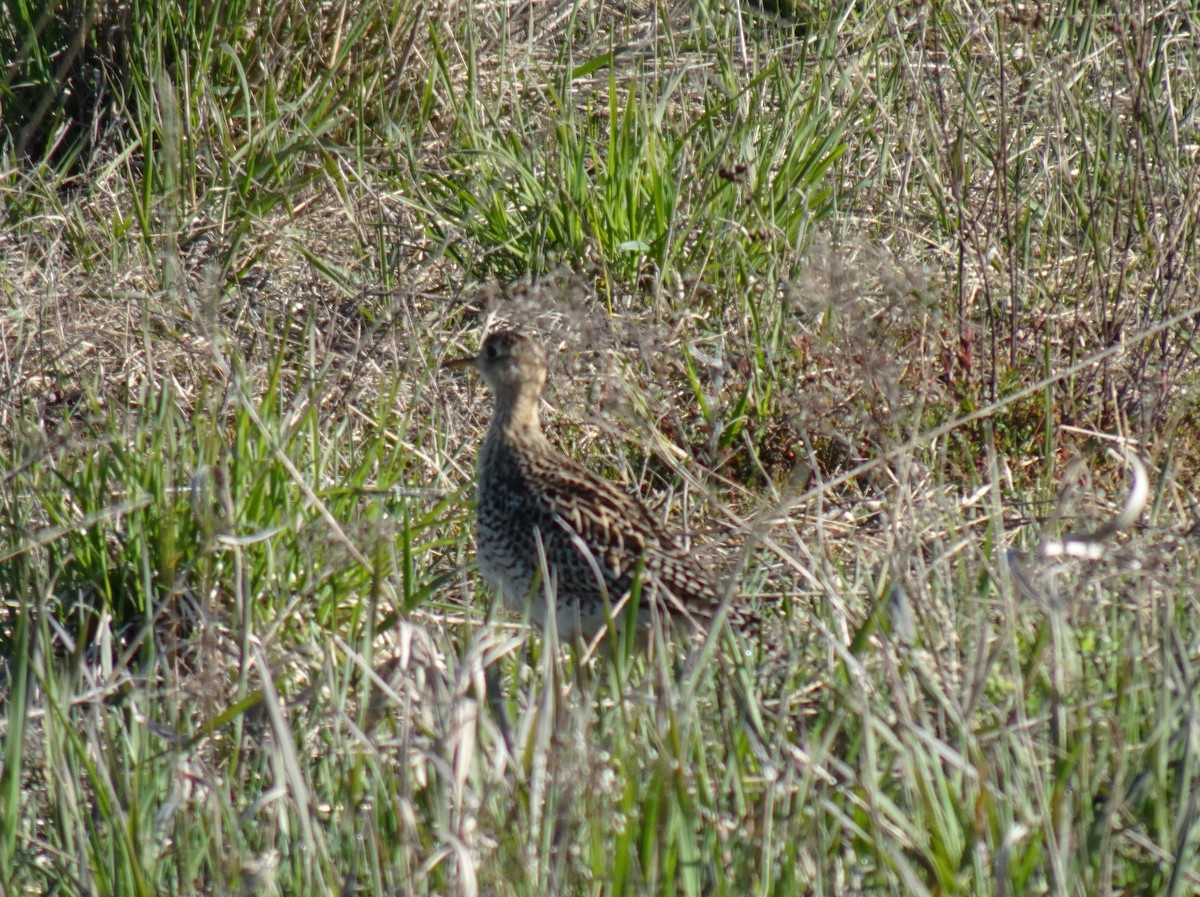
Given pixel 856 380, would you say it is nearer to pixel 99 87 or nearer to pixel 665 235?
pixel 665 235

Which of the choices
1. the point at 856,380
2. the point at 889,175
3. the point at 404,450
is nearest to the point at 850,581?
the point at 856,380

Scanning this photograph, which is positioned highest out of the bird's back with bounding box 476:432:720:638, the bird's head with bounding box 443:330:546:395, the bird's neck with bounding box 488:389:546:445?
the bird's head with bounding box 443:330:546:395

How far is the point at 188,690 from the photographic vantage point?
3199 millimetres

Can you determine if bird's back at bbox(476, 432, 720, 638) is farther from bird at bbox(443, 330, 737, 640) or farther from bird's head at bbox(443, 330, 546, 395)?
bird's head at bbox(443, 330, 546, 395)

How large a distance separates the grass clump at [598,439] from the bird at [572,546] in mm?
151

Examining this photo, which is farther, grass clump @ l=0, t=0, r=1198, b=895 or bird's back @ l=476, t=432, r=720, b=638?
bird's back @ l=476, t=432, r=720, b=638

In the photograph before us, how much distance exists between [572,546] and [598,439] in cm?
132

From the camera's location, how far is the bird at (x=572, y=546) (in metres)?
4.01

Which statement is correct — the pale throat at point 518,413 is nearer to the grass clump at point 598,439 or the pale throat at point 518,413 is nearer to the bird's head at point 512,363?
the bird's head at point 512,363

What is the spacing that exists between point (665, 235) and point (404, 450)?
123cm

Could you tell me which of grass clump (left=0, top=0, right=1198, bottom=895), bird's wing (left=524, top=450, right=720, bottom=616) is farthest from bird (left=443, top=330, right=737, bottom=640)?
grass clump (left=0, top=0, right=1198, bottom=895)

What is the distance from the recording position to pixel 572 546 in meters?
4.17

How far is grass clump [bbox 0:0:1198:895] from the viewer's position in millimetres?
2756

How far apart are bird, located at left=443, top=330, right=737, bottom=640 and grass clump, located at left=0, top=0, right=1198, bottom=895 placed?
0.15m
